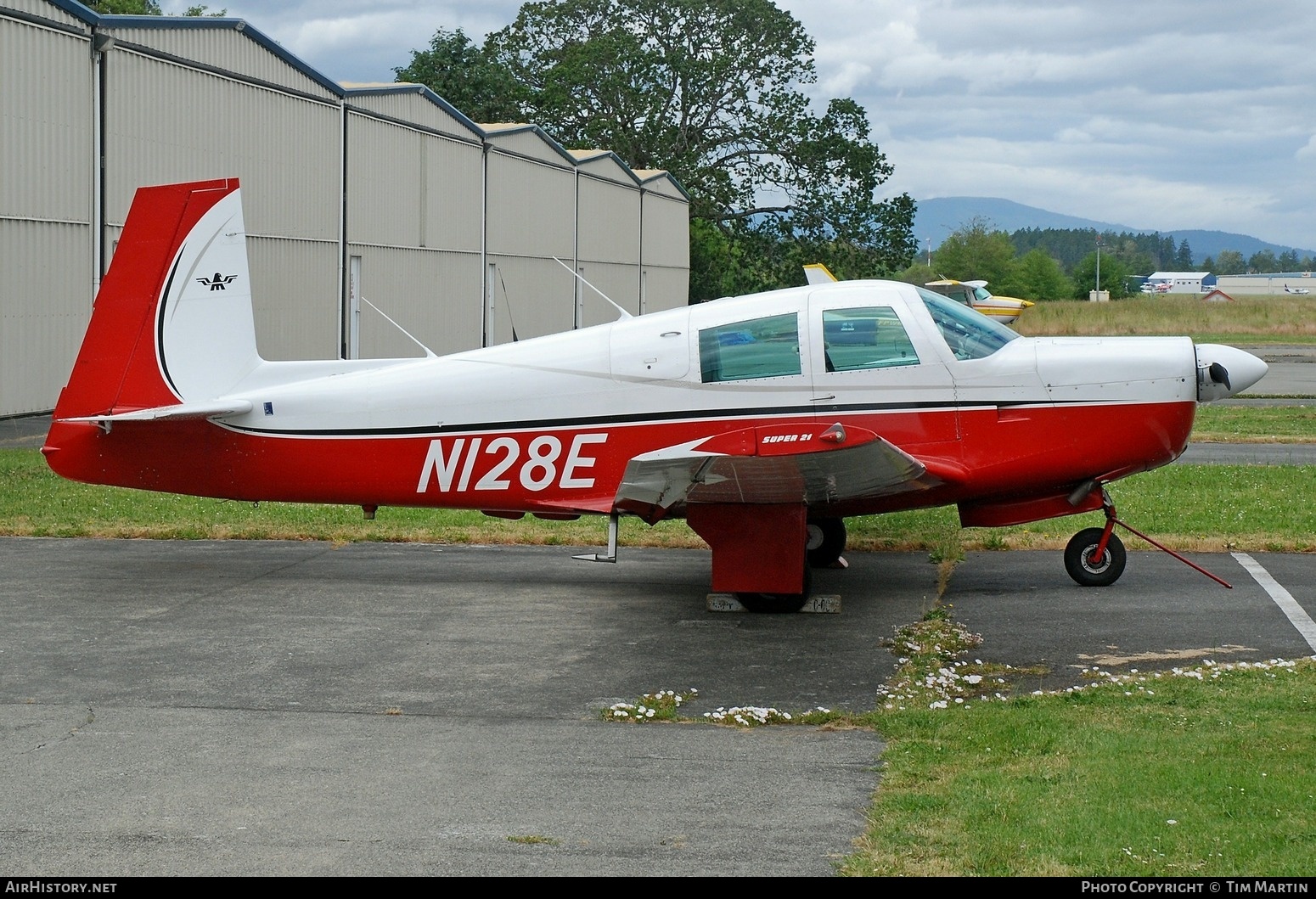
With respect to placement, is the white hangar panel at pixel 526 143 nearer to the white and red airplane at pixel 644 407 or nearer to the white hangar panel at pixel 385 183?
the white hangar panel at pixel 385 183

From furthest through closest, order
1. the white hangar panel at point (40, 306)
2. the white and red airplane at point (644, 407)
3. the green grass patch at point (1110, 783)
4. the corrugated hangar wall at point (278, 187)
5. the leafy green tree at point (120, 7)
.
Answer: the leafy green tree at point (120, 7), the corrugated hangar wall at point (278, 187), the white hangar panel at point (40, 306), the white and red airplane at point (644, 407), the green grass patch at point (1110, 783)

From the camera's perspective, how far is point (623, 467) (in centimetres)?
968

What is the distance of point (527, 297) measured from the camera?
116ft

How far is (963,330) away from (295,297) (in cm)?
1696

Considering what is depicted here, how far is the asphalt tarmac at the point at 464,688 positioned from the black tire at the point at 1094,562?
0.12 m

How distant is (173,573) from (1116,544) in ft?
23.7

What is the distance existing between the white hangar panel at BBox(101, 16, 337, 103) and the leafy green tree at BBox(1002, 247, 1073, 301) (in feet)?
320

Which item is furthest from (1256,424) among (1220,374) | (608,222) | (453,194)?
(608,222)

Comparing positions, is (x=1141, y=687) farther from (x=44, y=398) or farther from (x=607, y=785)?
(x=44, y=398)

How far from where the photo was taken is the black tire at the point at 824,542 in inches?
435

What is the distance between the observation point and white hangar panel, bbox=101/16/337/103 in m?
19.6

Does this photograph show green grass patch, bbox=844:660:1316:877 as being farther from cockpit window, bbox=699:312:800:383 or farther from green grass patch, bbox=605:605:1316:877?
cockpit window, bbox=699:312:800:383

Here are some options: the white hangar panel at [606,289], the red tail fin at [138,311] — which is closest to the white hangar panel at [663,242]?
the white hangar panel at [606,289]
